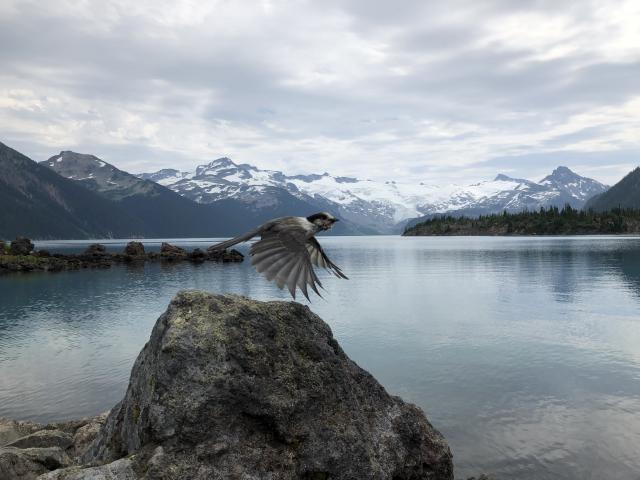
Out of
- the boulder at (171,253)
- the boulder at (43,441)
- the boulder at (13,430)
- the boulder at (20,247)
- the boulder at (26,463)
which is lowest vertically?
the boulder at (13,430)

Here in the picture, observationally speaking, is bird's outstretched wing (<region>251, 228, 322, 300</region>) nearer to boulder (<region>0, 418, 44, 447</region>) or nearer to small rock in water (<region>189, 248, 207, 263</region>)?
boulder (<region>0, 418, 44, 447</region>)

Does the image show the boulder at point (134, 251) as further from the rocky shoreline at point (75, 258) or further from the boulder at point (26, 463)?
the boulder at point (26, 463)

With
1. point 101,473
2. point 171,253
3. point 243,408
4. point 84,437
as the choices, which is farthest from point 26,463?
point 171,253

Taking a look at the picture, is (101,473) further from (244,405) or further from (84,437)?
(84,437)

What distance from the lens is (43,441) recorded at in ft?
47.2

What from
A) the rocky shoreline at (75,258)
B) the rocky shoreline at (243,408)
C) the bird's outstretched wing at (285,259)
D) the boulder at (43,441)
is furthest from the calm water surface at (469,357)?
the rocky shoreline at (75,258)

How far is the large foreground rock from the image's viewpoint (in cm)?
689

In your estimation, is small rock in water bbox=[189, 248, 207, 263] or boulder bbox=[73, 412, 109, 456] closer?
boulder bbox=[73, 412, 109, 456]

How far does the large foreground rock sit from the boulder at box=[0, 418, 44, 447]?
1028cm

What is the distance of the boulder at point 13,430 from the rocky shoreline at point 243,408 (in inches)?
379

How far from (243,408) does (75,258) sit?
139250 mm

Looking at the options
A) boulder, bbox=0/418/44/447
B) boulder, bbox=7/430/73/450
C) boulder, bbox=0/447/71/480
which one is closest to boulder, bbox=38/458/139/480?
boulder, bbox=0/447/71/480

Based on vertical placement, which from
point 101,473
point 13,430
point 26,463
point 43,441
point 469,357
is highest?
point 101,473

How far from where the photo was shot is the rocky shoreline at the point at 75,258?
372ft
